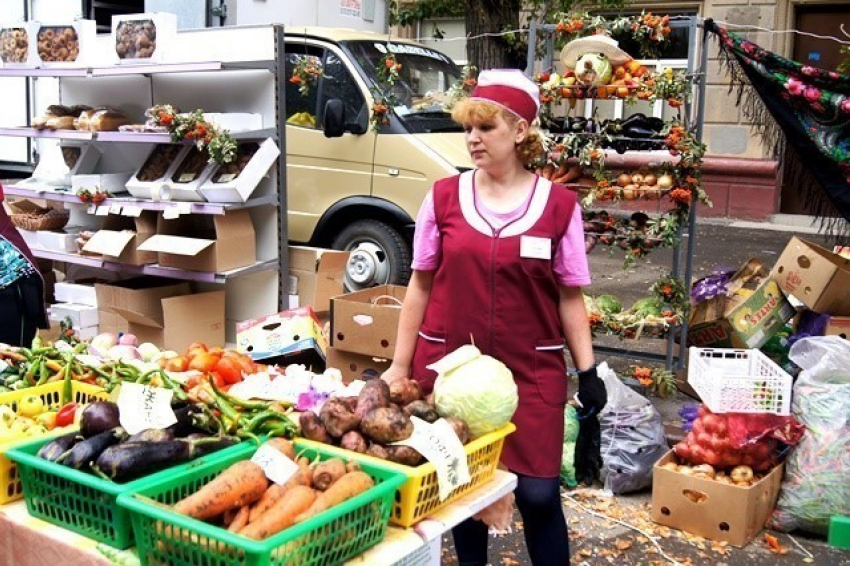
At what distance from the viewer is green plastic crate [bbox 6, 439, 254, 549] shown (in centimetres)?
227

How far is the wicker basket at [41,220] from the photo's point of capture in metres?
7.47

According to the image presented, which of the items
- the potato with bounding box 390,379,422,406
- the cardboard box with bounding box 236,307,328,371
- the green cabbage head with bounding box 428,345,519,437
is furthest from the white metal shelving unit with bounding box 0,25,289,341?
the green cabbage head with bounding box 428,345,519,437

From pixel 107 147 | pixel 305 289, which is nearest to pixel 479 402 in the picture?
pixel 305 289

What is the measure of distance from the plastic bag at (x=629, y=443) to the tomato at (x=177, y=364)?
2.15 metres

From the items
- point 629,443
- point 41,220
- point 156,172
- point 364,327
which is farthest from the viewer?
point 41,220

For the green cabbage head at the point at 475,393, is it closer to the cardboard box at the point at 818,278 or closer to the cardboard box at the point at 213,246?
the cardboard box at the point at 818,278

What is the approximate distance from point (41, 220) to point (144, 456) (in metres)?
5.65

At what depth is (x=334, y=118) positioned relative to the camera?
312 inches

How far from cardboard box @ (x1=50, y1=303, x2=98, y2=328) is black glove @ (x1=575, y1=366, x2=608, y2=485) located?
→ 4.35 metres

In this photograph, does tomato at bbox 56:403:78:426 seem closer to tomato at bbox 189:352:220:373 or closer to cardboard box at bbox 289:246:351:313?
tomato at bbox 189:352:220:373

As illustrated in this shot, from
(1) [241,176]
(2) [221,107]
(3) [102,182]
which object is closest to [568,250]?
(1) [241,176]

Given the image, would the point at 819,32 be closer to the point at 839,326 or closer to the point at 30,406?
the point at 839,326

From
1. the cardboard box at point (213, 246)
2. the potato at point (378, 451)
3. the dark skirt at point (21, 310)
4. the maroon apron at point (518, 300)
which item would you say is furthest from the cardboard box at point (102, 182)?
the potato at point (378, 451)

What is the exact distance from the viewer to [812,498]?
4512mm
